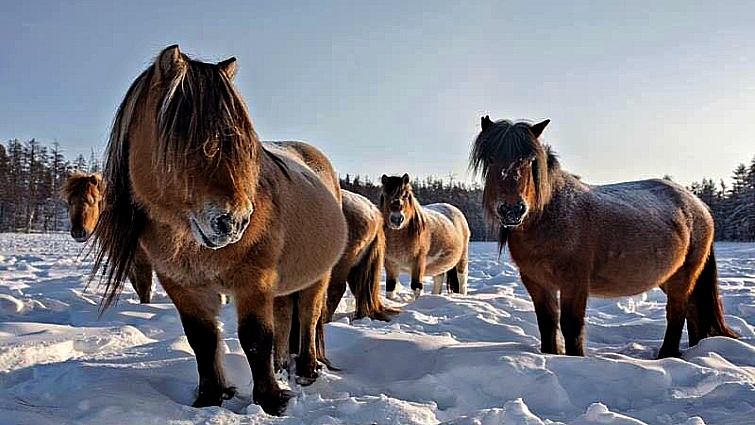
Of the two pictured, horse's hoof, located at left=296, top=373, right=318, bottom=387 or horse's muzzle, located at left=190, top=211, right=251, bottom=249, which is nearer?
horse's muzzle, located at left=190, top=211, right=251, bottom=249

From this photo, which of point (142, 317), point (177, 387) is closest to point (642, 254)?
point (177, 387)

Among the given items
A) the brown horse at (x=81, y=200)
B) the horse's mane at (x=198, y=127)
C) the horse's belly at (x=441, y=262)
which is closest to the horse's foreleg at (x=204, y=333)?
the horse's mane at (x=198, y=127)

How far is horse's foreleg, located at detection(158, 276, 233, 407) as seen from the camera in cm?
308

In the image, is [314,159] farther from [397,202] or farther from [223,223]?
[397,202]

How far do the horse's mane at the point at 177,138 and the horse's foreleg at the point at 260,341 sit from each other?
667mm

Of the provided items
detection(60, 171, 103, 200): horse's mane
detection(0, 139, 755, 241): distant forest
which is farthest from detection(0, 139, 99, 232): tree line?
detection(60, 171, 103, 200): horse's mane

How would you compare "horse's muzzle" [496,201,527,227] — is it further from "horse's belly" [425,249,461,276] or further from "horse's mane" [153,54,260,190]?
"horse's belly" [425,249,461,276]

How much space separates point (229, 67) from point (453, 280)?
397 inches

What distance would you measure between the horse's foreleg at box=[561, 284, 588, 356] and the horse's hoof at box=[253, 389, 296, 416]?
2444mm

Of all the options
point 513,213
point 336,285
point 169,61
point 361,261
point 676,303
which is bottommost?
point 336,285

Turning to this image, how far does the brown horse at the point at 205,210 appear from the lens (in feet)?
8.25

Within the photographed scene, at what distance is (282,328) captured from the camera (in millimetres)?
4039

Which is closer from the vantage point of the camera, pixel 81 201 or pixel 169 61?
pixel 169 61

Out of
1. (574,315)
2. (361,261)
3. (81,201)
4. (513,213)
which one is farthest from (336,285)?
(81,201)
